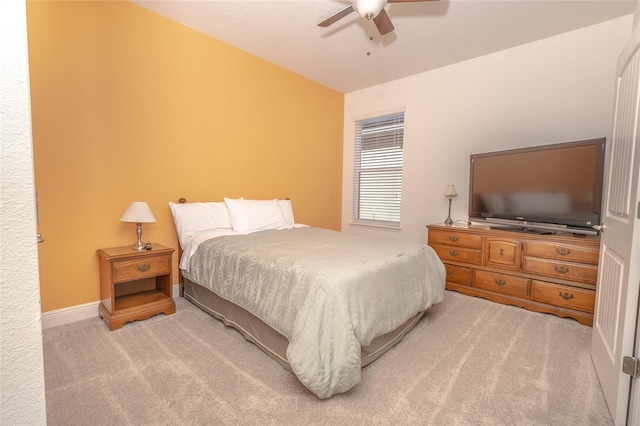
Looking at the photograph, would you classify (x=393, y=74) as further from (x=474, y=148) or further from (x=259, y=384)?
(x=259, y=384)

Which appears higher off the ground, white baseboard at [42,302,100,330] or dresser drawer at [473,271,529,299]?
dresser drawer at [473,271,529,299]

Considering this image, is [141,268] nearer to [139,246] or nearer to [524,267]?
[139,246]

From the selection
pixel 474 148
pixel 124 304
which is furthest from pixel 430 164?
pixel 124 304

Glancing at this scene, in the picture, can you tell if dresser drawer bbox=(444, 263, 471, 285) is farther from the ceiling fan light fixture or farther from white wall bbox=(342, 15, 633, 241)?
the ceiling fan light fixture

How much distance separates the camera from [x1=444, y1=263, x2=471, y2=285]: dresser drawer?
3199 millimetres

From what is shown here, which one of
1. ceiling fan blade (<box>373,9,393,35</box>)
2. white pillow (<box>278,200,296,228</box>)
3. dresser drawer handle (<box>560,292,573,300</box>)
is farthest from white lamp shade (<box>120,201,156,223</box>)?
dresser drawer handle (<box>560,292,573,300</box>)

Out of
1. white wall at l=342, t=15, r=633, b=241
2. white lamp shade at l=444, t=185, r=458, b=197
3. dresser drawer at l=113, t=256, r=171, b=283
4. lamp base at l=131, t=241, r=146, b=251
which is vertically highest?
white wall at l=342, t=15, r=633, b=241

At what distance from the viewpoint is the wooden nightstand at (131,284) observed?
2295 mm

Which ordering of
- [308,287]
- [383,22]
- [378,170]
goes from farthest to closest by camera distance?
1. [378,170]
2. [383,22]
3. [308,287]

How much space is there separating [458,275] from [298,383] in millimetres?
2286

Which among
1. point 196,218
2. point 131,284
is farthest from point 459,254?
point 131,284

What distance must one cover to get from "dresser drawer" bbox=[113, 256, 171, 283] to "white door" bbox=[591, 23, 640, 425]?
300cm

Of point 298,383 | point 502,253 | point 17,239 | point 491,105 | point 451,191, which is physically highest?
point 491,105

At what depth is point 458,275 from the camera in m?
3.27
